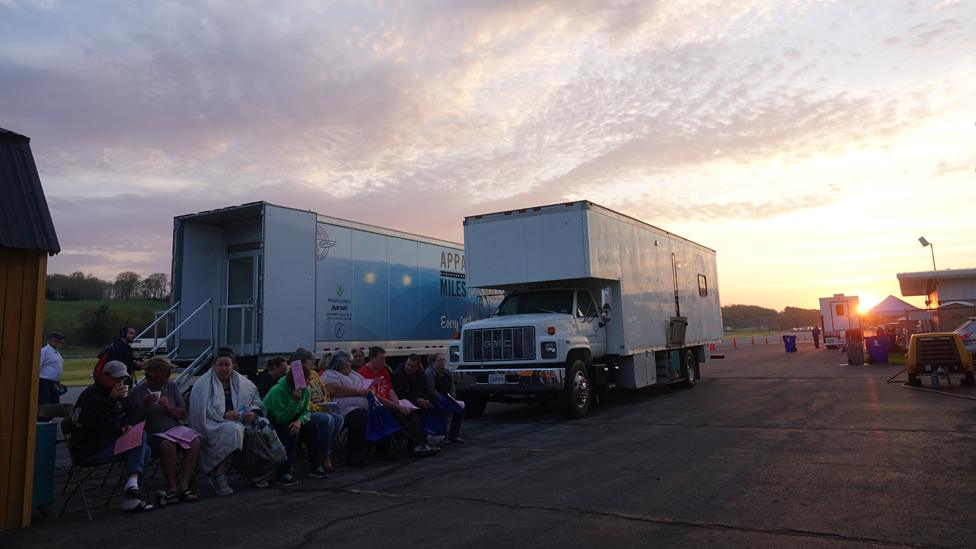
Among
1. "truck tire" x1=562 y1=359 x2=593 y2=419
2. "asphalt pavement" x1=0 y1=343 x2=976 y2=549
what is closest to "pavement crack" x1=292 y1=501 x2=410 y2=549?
"asphalt pavement" x1=0 y1=343 x2=976 y2=549

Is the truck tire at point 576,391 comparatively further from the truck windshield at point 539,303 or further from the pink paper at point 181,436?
the pink paper at point 181,436

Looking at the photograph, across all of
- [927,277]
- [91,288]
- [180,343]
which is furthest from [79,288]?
[927,277]

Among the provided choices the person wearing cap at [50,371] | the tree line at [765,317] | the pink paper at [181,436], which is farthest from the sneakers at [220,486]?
the tree line at [765,317]

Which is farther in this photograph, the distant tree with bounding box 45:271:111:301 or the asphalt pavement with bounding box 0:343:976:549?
the distant tree with bounding box 45:271:111:301

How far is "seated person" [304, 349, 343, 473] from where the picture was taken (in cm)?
702

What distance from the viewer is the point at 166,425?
6129mm

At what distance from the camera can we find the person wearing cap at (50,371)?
32.0 feet

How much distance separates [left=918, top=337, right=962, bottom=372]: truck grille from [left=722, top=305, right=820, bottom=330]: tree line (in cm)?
9461

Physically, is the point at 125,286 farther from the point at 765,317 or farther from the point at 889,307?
the point at 765,317

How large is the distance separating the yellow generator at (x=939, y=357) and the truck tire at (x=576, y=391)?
7.93 metres

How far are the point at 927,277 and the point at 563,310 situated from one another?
31058mm

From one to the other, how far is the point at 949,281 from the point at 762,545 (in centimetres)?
3892

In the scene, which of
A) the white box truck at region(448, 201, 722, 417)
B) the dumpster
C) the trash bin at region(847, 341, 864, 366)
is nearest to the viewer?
the white box truck at region(448, 201, 722, 417)

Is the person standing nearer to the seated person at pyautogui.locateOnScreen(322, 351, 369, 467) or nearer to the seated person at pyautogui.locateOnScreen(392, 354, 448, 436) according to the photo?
the seated person at pyautogui.locateOnScreen(322, 351, 369, 467)
